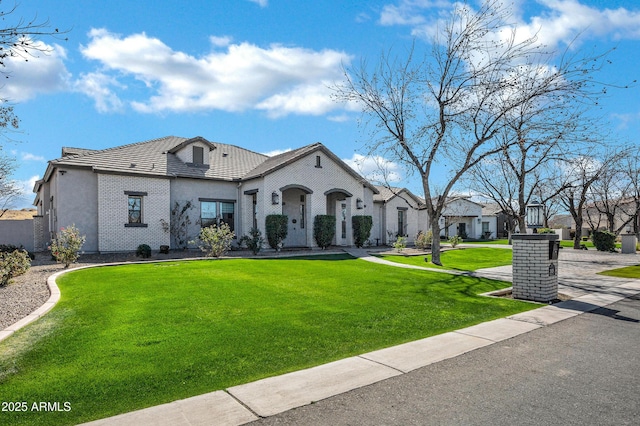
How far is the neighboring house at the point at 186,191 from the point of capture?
18131 millimetres

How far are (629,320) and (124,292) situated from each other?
10.2 meters

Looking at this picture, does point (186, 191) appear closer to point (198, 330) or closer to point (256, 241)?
point (256, 241)

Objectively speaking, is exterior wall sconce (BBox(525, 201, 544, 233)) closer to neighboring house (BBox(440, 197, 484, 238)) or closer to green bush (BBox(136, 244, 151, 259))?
green bush (BBox(136, 244, 151, 259))

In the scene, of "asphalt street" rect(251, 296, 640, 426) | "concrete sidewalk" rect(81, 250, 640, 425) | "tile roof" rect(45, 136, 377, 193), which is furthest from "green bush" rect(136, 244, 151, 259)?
"asphalt street" rect(251, 296, 640, 426)

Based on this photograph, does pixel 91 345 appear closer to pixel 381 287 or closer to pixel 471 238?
pixel 381 287

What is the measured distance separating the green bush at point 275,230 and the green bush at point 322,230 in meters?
2.29

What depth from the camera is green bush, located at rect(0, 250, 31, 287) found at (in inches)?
404

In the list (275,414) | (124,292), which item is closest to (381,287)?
(124,292)

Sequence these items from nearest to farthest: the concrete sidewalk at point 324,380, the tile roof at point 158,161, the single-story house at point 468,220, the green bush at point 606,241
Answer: the concrete sidewalk at point 324,380 < the tile roof at point 158,161 < the green bush at point 606,241 < the single-story house at point 468,220

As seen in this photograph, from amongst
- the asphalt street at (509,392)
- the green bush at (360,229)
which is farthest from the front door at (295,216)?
the asphalt street at (509,392)

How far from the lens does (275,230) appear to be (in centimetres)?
2031

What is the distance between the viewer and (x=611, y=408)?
3506 millimetres

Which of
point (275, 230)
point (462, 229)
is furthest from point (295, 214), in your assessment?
point (462, 229)

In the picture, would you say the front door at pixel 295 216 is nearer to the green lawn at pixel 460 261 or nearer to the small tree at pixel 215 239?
the small tree at pixel 215 239
